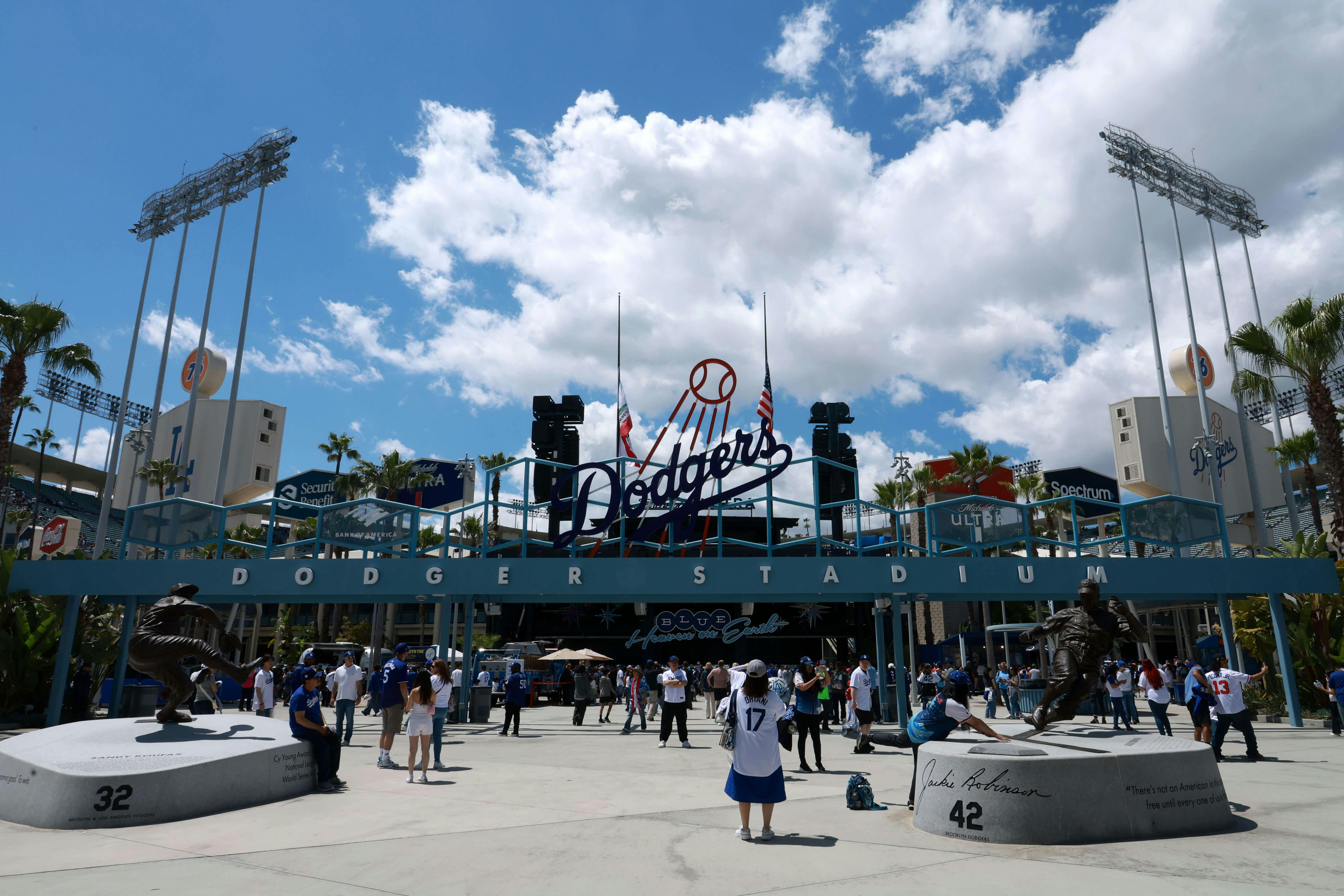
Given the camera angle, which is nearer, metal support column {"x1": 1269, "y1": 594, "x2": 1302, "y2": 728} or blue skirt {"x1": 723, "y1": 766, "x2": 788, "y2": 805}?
blue skirt {"x1": 723, "y1": 766, "x2": 788, "y2": 805}

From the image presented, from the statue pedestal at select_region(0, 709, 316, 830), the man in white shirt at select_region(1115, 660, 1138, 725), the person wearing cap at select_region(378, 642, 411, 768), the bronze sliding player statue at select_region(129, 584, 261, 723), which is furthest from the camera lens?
the man in white shirt at select_region(1115, 660, 1138, 725)

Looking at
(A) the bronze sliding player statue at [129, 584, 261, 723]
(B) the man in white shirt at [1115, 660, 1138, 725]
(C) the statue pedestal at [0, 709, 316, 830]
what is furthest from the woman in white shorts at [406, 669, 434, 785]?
(B) the man in white shirt at [1115, 660, 1138, 725]

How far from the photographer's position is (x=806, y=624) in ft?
170

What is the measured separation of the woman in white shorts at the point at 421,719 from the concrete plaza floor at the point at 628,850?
13.3 inches

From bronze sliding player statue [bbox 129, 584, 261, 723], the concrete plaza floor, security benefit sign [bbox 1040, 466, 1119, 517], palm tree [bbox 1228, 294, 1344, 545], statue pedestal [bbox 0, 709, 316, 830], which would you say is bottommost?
the concrete plaza floor

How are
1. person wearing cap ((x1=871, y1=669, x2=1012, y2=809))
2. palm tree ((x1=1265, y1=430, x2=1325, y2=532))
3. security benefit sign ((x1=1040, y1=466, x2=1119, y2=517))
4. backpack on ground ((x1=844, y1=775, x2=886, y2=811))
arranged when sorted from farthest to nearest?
security benefit sign ((x1=1040, y1=466, x2=1119, y2=517)), palm tree ((x1=1265, y1=430, x2=1325, y2=532)), backpack on ground ((x1=844, y1=775, x2=886, y2=811)), person wearing cap ((x1=871, y1=669, x2=1012, y2=809))

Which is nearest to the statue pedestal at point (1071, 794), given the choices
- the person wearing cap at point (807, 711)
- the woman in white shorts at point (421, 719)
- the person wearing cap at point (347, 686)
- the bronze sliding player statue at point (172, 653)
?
the person wearing cap at point (807, 711)

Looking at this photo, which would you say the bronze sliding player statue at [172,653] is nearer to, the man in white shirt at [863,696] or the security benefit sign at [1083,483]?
the man in white shirt at [863,696]

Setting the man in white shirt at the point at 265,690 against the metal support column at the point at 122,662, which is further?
the metal support column at the point at 122,662

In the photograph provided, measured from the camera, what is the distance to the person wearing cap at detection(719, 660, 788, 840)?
7.48 m

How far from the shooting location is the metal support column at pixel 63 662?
63.5 feet

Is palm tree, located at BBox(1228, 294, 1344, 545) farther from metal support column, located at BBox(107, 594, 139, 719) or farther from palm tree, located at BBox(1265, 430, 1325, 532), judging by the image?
metal support column, located at BBox(107, 594, 139, 719)

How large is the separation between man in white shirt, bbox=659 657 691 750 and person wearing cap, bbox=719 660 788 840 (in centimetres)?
897

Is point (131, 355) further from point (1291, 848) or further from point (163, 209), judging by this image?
point (1291, 848)
